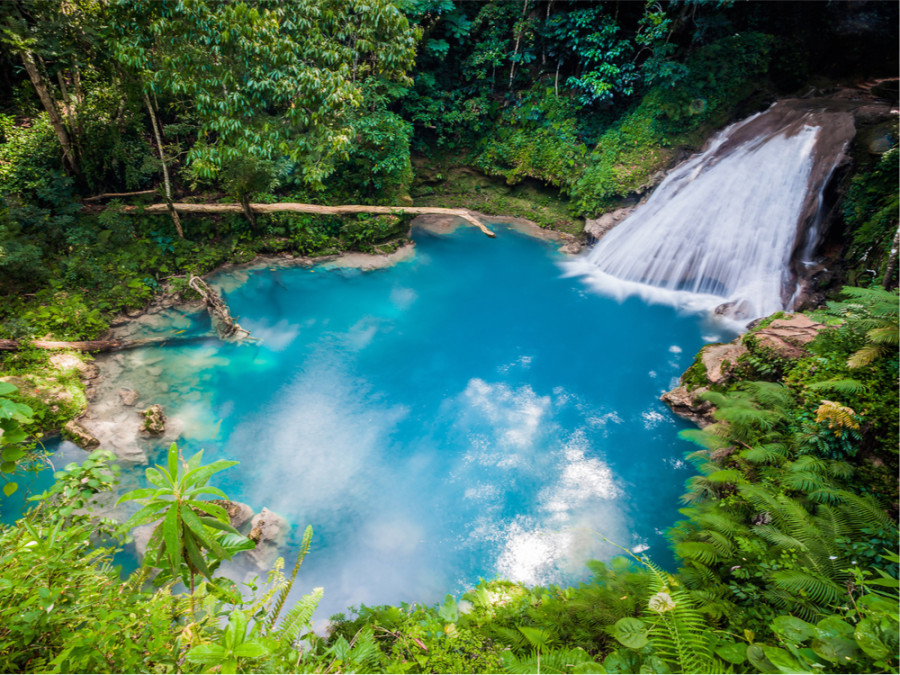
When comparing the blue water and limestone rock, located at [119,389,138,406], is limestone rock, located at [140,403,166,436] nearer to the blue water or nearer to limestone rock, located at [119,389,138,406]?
the blue water

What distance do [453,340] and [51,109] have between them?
31.7ft

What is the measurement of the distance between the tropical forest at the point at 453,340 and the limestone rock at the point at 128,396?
7.7 inches

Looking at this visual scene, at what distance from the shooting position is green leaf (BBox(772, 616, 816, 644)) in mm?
2229

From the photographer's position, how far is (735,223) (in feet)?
32.7

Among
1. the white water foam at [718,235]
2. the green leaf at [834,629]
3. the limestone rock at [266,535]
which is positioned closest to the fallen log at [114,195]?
the limestone rock at [266,535]

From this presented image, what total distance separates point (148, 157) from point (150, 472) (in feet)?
34.0

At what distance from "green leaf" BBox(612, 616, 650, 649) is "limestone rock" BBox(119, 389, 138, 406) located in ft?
23.8

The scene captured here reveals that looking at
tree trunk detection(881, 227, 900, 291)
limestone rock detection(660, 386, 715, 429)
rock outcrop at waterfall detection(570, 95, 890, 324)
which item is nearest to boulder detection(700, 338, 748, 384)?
limestone rock detection(660, 386, 715, 429)

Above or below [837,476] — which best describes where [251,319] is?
below

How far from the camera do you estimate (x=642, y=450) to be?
20.7 feet

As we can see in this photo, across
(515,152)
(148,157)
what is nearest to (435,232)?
(515,152)

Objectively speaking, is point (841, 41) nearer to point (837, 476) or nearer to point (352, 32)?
point (352, 32)

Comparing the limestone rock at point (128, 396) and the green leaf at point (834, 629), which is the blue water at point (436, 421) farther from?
the green leaf at point (834, 629)

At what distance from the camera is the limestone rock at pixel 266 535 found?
15.6 feet
